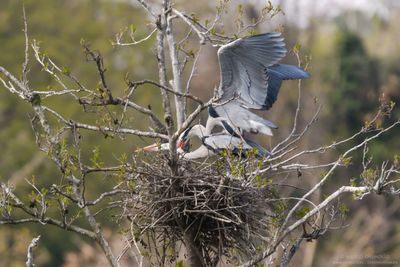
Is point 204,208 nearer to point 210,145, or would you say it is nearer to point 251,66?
point 210,145

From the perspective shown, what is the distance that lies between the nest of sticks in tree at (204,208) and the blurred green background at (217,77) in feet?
35.3

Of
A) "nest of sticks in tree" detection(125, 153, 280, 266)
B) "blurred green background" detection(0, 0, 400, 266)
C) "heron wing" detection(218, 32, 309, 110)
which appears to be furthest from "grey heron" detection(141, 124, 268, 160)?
"blurred green background" detection(0, 0, 400, 266)

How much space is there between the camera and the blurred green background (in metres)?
22.6

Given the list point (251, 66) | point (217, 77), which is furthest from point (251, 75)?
point (217, 77)

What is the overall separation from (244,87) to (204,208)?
5.18ft

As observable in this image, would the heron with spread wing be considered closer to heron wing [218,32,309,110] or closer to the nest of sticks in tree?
heron wing [218,32,309,110]

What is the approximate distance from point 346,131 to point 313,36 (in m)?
4.96

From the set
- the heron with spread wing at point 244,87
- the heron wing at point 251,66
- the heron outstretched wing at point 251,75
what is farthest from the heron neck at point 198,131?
the heron wing at point 251,66

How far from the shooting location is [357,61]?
82.6 feet

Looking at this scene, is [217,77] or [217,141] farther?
[217,77]

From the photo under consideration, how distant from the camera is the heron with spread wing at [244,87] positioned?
766cm

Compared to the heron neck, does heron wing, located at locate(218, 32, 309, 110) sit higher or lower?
higher

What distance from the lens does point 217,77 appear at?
993 inches

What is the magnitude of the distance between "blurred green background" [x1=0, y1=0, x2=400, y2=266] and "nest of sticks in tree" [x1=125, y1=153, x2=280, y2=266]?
35.3 ft
